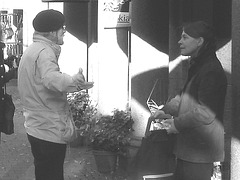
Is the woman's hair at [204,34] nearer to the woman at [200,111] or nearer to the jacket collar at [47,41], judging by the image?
the woman at [200,111]

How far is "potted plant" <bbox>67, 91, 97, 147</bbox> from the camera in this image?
9414 mm

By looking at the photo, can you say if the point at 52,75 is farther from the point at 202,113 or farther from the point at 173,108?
the point at 202,113

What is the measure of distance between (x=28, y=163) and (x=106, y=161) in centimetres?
138

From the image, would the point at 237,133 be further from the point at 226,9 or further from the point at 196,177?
the point at 226,9

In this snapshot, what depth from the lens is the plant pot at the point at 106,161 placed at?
7930 mm

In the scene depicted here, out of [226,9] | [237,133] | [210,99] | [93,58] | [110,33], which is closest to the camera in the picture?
[210,99]

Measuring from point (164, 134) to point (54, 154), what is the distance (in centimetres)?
111

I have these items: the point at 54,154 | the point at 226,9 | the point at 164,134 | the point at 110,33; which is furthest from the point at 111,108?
the point at 164,134

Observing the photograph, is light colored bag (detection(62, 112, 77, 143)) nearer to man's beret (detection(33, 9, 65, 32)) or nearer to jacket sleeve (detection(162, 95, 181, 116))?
man's beret (detection(33, 9, 65, 32))

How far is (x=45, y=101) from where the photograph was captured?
4797mm

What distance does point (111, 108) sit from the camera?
9.08 meters

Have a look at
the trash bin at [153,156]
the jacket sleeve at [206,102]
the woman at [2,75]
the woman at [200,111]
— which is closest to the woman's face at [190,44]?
the woman at [200,111]

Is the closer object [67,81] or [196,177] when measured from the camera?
[196,177]

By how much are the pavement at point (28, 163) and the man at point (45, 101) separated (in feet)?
9.69
